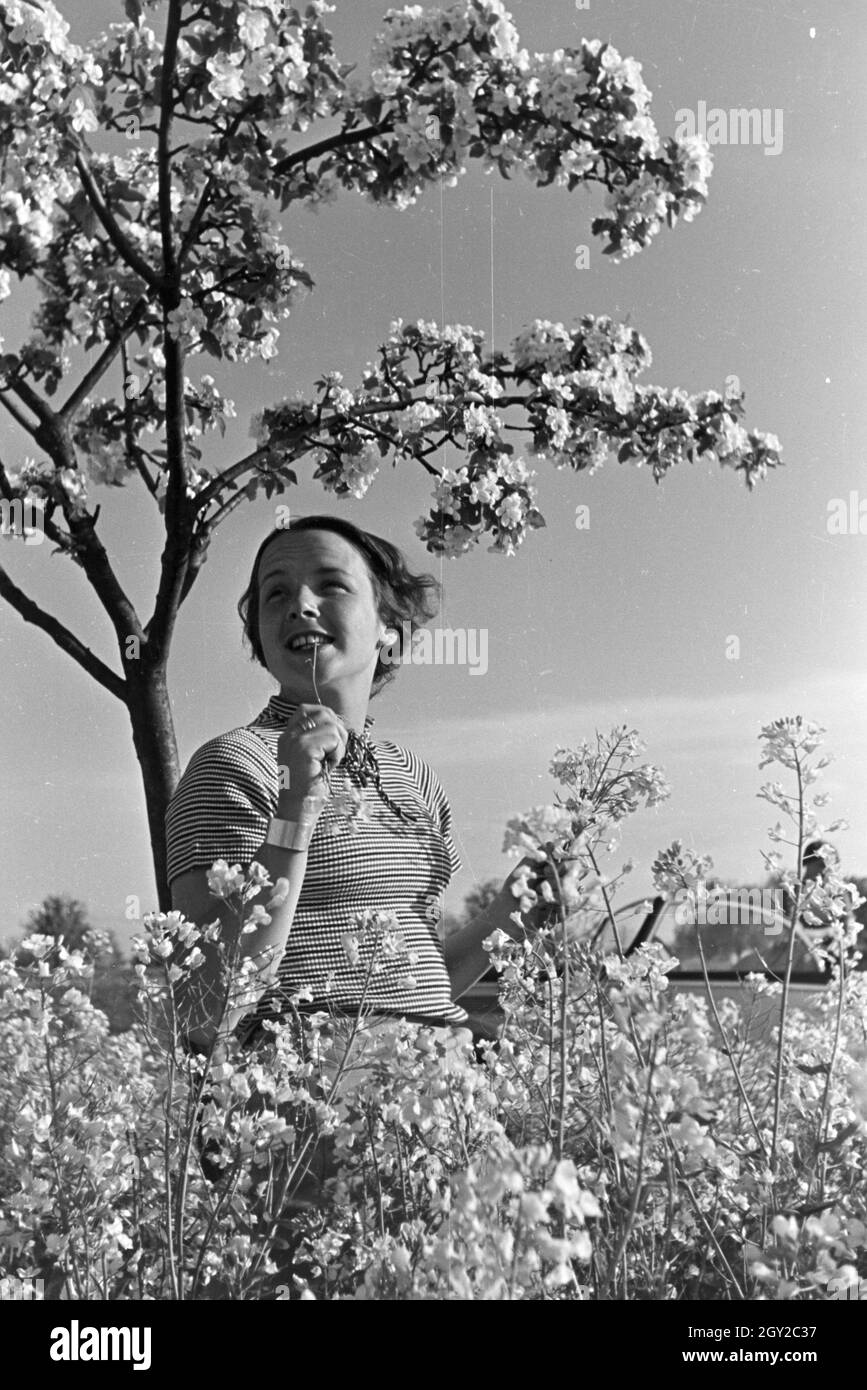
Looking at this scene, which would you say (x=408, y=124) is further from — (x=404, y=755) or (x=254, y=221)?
(x=404, y=755)

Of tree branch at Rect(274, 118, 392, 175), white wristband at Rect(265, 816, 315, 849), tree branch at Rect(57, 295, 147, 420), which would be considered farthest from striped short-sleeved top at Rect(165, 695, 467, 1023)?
tree branch at Rect(274, 118, 392, 175)

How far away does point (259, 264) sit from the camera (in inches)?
93.7

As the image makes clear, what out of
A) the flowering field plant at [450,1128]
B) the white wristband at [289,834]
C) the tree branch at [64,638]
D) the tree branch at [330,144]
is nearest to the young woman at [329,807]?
the white wristband at [289,834]

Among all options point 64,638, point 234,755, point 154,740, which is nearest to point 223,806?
point 234,755

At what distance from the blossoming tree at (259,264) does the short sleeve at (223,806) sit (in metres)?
0.42

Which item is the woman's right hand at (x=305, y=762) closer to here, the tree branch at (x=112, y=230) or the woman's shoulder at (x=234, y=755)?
the woman's shoulder at (x=234, y=755)

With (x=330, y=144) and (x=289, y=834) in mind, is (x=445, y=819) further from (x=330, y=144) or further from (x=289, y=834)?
(x=330, y=144)

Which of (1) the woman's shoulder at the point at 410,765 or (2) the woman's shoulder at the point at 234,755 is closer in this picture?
(2) the woman's shoulder at the point at 234,755

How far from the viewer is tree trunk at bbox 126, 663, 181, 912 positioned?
7.61 feet

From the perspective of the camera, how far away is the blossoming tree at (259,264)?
2.25 meters

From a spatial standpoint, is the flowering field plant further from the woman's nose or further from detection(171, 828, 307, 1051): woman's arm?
the woman's nose

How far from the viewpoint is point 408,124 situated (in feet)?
7.48

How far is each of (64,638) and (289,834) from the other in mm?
871

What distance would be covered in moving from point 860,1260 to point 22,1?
2.32 metres
